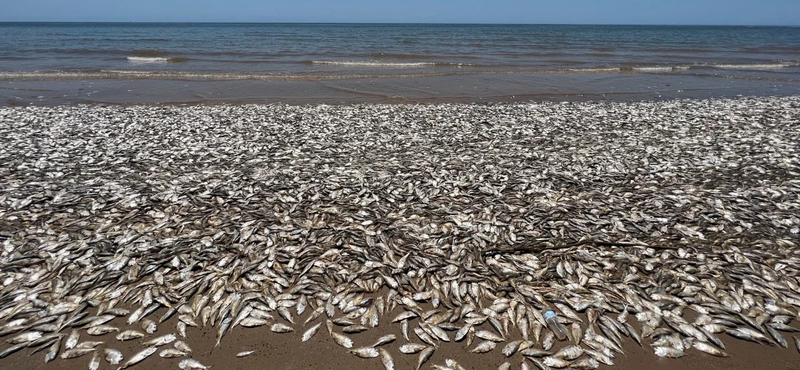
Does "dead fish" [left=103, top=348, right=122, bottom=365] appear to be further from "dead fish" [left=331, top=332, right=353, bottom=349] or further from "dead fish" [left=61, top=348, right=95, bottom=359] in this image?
"dead fish" [left=331, top=332, right=353, bottom=349]

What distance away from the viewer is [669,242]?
21.1 feet

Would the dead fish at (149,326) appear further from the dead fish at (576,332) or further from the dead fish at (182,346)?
the dead fish at (576,332)

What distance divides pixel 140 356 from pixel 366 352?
2348mm

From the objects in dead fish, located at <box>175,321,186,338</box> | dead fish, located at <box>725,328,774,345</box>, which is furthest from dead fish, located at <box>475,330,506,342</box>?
dead fish, located at <box>175,321,186,338</box>

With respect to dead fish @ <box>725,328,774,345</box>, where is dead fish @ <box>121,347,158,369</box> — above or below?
below

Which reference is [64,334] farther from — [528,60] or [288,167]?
[528,60]

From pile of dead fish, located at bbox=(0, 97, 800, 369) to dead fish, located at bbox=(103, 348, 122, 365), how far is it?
0.02 meters

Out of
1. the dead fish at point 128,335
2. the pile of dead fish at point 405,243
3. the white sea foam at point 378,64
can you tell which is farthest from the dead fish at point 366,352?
the white sea foam at point 378,64

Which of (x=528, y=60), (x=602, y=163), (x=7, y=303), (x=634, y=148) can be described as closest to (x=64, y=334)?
(x=7, y=303)

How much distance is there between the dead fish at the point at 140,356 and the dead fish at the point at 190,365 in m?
0.37

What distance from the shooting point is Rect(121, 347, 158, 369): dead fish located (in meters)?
4.41

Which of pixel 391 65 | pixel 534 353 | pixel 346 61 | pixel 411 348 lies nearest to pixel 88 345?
pixel 411 348

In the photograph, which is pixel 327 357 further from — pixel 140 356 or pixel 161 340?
pixel 140 356

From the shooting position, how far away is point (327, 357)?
457cm
